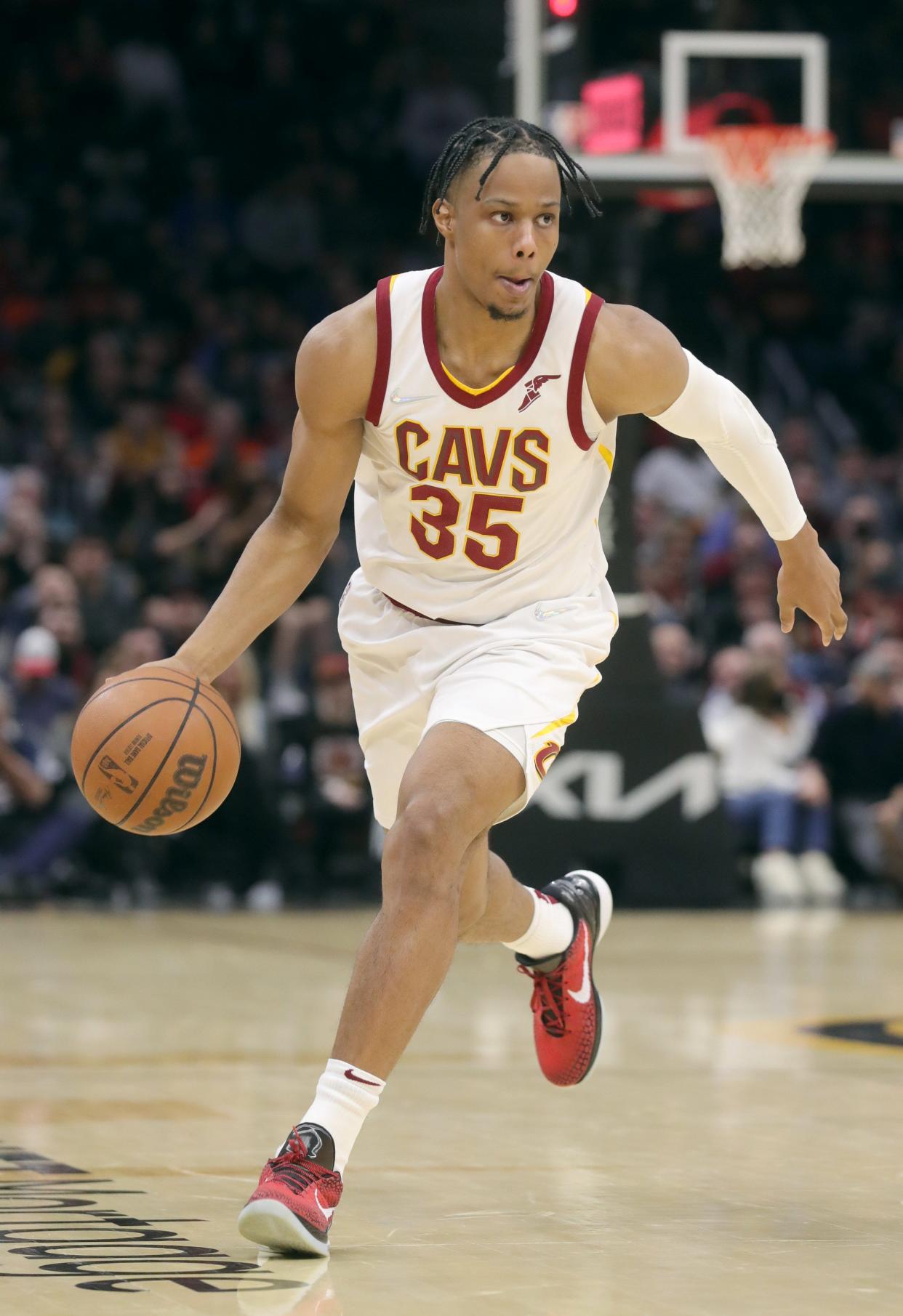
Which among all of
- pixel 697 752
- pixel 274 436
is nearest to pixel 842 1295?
pixel 697 752

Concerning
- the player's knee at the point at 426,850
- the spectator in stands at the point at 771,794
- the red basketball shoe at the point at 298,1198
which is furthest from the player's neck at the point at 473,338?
the spectator in stands at the point at 771,794

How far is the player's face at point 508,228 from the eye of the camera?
4.01m

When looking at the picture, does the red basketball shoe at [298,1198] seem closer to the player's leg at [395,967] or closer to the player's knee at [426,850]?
the player's leg at [395,967]

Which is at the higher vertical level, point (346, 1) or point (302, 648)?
point (346, 1)

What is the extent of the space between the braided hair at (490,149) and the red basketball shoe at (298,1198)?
1730mm

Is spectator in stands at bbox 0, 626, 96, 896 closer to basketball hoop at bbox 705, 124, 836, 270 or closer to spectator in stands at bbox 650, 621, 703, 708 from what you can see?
spectator in stands at bbox 650, 621, 703, 708

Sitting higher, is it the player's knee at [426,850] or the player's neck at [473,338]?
the player's neck at [473,338]

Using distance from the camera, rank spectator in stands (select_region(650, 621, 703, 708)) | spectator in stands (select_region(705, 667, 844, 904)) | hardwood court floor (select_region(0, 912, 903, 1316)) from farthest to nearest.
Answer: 1. spectator in stands (select_region(705, 667, 844, 904))
2. spectator in stands (select_region(650, 621, 703, 708))
3. hardwood court floor (select_region(0, 912, 903, 1316))

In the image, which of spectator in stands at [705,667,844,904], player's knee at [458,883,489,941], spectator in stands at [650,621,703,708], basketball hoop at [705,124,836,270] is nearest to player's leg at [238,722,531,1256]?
player's knee at [458,883,489,941]

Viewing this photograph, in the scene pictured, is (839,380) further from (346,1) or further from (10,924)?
(10,924)

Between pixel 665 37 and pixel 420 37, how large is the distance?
7.90m

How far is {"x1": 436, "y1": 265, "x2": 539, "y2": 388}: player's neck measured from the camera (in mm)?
4129

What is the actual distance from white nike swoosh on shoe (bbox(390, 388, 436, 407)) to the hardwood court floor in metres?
1.47

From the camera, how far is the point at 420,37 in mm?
18891
